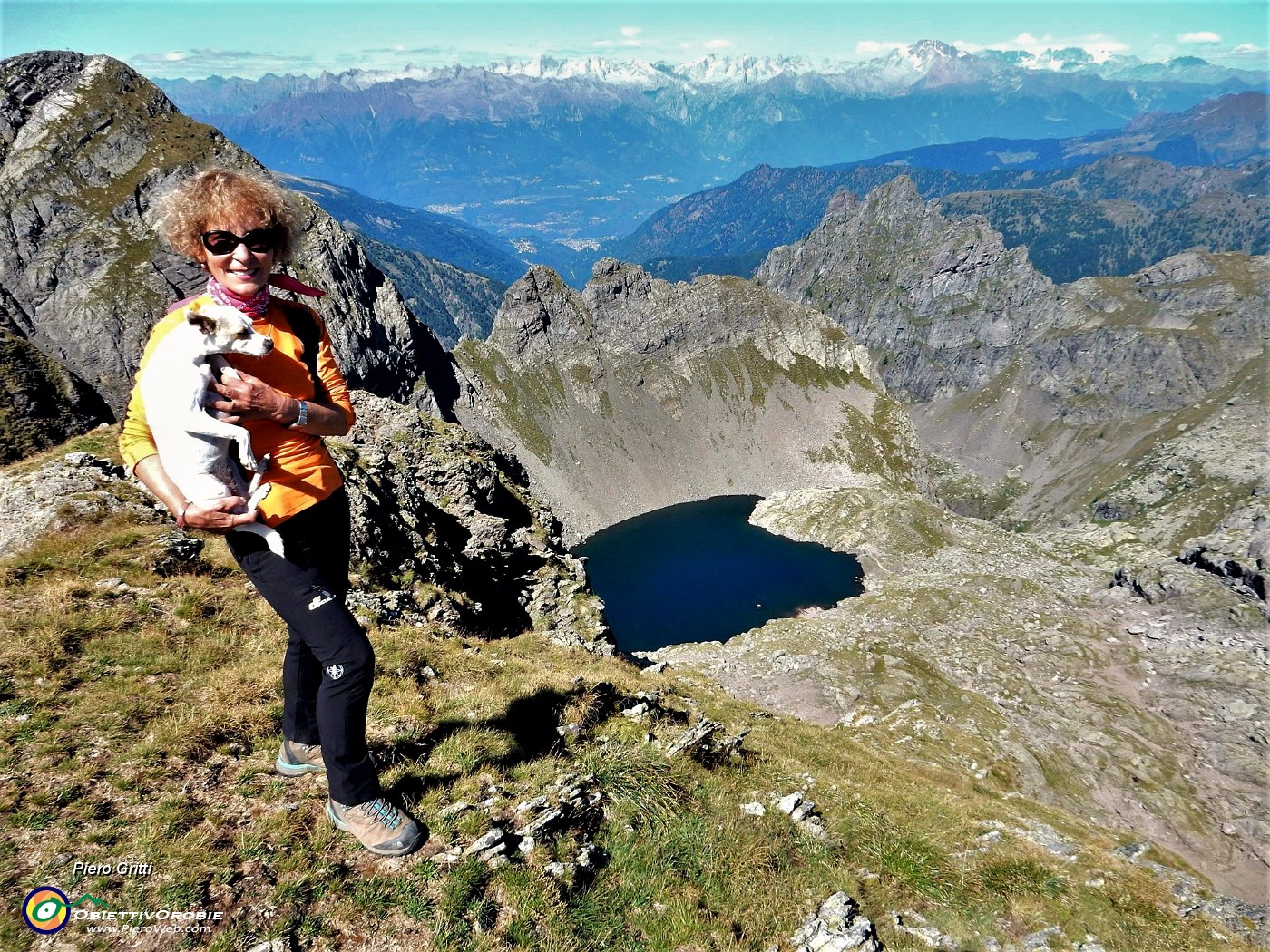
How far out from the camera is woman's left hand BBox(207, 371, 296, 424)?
240 inches

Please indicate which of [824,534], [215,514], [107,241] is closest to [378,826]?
[215,514]

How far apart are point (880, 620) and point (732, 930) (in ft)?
309

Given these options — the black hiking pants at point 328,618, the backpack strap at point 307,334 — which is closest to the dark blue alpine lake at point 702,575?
the black hiking pants at point 328,618

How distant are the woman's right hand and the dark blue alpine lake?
11123 centimetres

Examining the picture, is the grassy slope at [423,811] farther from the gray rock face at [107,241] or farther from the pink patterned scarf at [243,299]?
the gray rock face at [107,241]

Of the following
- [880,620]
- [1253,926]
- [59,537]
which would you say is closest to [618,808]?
[59,537]

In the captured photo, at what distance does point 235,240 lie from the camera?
254 inches

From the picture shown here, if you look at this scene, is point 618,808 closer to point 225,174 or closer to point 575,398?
point 225,174

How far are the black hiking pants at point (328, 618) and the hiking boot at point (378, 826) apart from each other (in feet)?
0.87

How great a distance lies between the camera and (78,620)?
1218cm

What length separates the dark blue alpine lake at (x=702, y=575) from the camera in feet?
414

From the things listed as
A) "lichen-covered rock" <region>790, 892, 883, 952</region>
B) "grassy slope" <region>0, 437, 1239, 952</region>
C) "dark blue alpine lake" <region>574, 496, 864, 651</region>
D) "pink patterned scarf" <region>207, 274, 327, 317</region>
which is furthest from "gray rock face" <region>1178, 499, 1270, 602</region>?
"pink patterned scarf" <region>207, 274, 327, 317</region>

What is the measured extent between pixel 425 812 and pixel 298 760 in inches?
77.7

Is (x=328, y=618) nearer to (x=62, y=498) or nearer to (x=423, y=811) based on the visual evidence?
(x=423, y=811)
